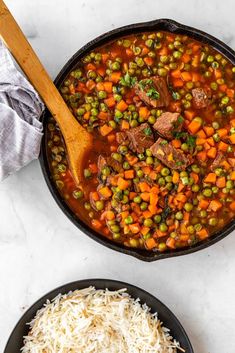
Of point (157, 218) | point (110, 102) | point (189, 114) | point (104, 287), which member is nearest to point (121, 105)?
point (110, 102)

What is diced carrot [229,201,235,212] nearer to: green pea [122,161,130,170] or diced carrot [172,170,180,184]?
diced carrot [172,170,180,184]

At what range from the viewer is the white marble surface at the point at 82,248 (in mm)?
5016

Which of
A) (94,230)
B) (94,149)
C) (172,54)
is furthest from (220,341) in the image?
(172,54)

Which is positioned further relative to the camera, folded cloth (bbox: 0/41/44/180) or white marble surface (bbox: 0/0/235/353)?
white marble surface (bbox: 0/0/235/353)

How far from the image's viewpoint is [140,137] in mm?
4625

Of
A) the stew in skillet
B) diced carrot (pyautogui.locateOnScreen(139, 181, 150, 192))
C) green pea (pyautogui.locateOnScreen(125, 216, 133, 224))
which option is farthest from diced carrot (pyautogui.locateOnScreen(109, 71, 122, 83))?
green pea (pyautogui.locateOnScreen(125, 216, 133, 224))

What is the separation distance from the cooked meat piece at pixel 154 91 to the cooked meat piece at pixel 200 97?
186 millimetres

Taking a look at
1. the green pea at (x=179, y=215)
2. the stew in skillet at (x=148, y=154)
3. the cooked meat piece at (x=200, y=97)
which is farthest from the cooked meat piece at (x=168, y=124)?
the green pea at (x=179, y=215)

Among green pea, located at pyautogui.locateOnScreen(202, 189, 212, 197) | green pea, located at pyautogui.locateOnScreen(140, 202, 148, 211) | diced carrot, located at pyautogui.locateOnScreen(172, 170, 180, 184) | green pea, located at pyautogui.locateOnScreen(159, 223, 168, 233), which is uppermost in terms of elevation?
diced carrot, located at pyautogui.locateOnScreen(172, 170, 180, 184)

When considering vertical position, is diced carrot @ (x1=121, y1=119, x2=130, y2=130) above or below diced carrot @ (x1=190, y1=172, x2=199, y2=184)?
above

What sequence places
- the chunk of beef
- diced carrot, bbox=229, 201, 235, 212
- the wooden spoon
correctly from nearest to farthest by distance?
1. the wooden spoon
2. the chunk of beef
3. diced carrot, bbox=229, 201, 235, 212

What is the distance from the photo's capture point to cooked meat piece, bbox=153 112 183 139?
15.0 ft

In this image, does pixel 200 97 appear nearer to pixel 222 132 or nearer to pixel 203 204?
pixel 222 132

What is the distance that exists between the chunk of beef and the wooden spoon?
236 millimetres
